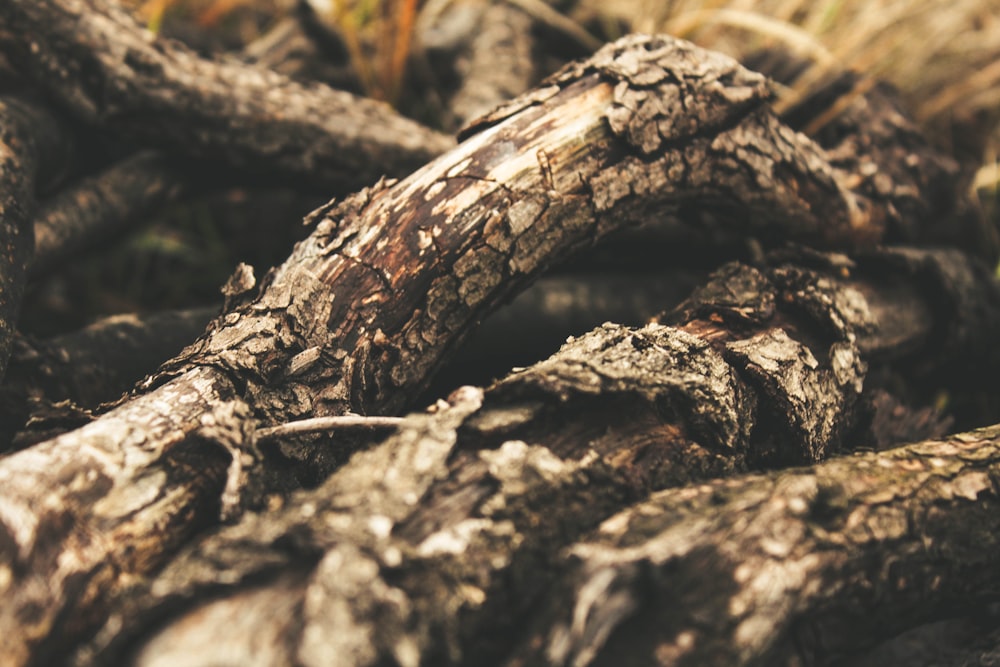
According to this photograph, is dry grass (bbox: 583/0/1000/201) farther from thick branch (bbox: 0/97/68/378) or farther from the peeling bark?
thick branch (bbox: 0/97/68/378)

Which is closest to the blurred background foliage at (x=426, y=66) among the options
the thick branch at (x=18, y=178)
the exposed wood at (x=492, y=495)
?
the thick branch at (x=18, y=178)

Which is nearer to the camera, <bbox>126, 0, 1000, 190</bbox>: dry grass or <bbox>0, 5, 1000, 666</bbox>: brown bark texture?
<bbox>0, 5, 1000, 666</bbox>: brown bark texture

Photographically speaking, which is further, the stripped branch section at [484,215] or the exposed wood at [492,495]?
the stripped branch section at [484,215]

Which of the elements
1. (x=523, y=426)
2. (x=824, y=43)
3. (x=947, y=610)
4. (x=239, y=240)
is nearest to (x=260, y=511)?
(x=523, y=426)

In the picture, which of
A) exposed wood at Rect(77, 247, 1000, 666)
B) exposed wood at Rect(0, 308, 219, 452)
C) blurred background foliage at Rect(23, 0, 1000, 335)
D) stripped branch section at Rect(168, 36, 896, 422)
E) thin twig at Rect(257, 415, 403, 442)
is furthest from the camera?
blurred background foliage at Rect(23, 0, 1000, 335)

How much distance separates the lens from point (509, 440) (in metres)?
1.02

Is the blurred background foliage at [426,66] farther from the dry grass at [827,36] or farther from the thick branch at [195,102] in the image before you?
the thick branch at [195,102]

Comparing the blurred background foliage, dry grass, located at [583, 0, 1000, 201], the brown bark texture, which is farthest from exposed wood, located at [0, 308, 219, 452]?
dry grass, located at [583, 0, 1000, 201]

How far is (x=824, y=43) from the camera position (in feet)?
9.31

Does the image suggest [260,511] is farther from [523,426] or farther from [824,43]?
[824,43]

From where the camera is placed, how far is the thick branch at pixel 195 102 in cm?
176

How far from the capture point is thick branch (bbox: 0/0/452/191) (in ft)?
5.77

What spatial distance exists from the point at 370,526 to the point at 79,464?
417 mm

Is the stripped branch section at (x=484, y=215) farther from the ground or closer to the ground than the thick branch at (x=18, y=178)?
closer to the ground
